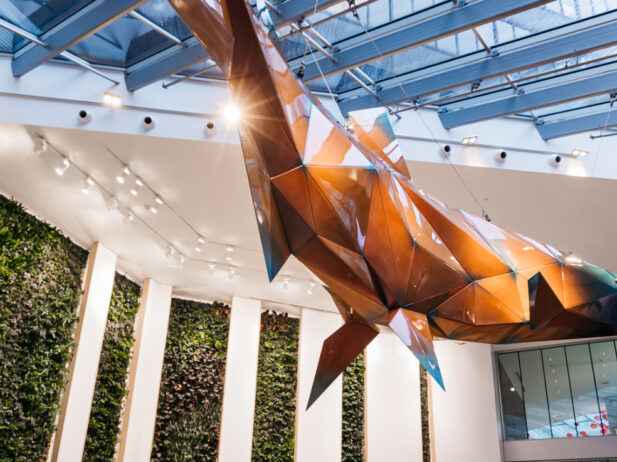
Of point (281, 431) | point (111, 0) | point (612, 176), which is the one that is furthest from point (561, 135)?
point (281, 431)

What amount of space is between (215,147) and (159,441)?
792 cm

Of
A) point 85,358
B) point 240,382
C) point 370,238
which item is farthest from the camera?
point 240,382

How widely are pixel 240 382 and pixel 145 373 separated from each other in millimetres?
2161

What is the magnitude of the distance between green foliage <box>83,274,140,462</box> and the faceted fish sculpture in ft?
30.2

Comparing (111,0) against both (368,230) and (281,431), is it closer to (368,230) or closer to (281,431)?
(368,230)

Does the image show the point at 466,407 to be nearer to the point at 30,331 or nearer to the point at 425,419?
the point at 425,419

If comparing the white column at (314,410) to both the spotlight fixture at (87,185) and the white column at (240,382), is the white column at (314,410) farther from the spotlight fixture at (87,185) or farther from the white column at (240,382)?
the spotlight fixture at (87,185)

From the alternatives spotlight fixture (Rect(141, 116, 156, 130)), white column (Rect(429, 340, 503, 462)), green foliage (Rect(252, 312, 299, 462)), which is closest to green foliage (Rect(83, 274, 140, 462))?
green foliage (Rect(252, 312, 299, 462))

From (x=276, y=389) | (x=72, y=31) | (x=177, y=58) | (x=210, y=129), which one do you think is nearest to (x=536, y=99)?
(x=210, y=129)

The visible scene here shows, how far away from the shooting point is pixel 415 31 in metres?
7.31

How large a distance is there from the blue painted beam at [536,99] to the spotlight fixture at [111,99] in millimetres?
4564

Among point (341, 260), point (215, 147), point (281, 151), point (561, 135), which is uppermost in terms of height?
point (561, 135)

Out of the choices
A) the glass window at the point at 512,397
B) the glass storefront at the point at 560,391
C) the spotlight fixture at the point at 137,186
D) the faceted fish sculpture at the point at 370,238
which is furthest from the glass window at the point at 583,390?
the faceted fish sculpture at the point at 370,238

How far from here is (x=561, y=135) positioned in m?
8.95
